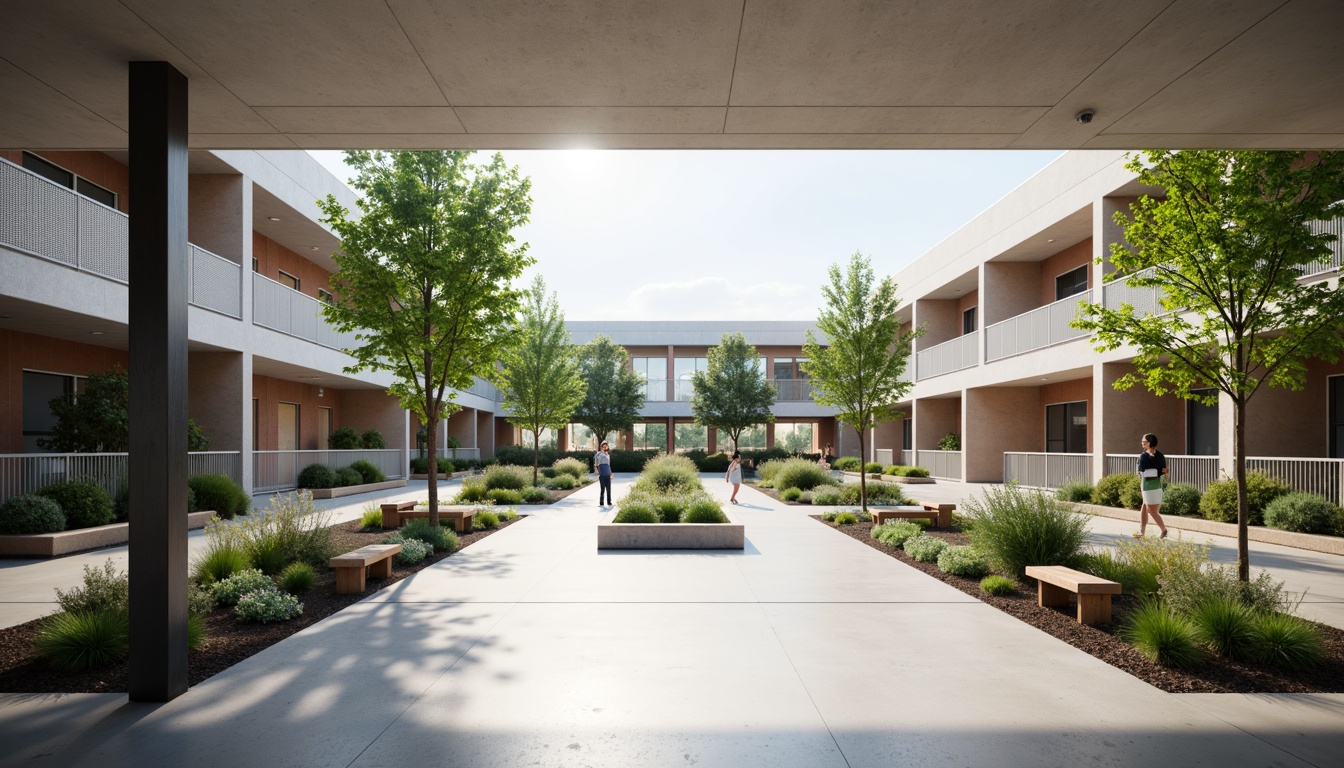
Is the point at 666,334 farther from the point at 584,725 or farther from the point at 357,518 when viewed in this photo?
the point at 584,725

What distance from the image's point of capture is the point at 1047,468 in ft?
73.4

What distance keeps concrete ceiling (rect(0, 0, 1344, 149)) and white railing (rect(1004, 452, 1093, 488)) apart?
52.2ft

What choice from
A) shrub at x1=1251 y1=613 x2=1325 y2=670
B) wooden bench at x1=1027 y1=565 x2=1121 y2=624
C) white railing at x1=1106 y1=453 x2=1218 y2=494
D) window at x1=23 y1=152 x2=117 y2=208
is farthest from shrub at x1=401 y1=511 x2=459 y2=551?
white railing at x1=1106 y1=453 x2=1218 y2=494

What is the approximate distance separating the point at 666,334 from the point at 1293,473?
34.9m

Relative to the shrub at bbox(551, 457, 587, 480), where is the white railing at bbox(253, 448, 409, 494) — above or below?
above

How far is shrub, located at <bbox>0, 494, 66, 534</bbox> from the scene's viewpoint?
11.0m

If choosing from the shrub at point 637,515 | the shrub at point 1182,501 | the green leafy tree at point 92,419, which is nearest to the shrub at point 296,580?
the shrub at point 637,515

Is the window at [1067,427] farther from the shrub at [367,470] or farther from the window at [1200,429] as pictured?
the shrub at [367,470]

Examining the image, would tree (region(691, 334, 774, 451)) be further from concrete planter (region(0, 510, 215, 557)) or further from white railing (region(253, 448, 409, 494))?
concrete planter (region(0, 510, 215, 557))

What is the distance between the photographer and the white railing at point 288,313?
18203mm

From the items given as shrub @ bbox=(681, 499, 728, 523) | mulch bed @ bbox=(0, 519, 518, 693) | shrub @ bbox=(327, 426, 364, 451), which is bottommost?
mulch bed @ bbox=(0, 519, 518, 693)

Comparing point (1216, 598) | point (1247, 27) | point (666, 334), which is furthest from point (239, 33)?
point (666, 334)

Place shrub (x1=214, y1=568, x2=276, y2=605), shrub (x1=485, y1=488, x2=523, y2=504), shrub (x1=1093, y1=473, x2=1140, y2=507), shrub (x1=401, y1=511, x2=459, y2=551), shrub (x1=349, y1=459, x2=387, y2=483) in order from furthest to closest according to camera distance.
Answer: shrub (x1=349, y1=459, x2=387, y2=483)
shrub (x1=485, y1=488, x2=523, y2=504)
shrub (x1=1093, y1=473, x2=1140, y2=507)
shrub (x1=401, y1=511, x2=459, y2=551)
shrub (x1=214, y1=568, x2=276, y2=605)

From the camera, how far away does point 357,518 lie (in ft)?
51.9
